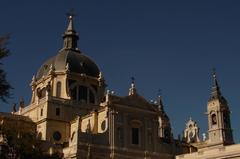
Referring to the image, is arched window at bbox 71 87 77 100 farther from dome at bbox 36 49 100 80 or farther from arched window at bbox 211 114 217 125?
arched window at bbox 211 114 217 125

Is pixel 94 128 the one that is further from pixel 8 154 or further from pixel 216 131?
pixel 8 154

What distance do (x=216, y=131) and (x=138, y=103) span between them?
1127cm

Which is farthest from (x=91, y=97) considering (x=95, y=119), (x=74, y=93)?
(x=95, y=119)

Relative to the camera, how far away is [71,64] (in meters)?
66.1

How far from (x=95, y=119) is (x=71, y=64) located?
12.4m

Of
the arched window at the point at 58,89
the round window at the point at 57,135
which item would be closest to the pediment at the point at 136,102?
the round window at the point at 57,135

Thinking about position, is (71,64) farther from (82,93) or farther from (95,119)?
(95,119)

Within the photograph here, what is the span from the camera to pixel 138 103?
5869 cm

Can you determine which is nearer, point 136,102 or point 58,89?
point 136,102

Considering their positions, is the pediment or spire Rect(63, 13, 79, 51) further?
spire Rect(63, 13, 79, 51)

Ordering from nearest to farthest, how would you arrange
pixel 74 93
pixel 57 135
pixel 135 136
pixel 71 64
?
pixel 135 136 < pixel 57 135 < pixel 74 93 < pixel 71 64

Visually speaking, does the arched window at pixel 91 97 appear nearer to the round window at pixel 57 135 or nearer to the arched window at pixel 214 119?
the round window at pixel 57 135

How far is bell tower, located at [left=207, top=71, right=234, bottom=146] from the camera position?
5875 cm

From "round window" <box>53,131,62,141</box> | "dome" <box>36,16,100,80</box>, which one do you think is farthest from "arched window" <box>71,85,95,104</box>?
"round window" <box>53,131,62,141</box>
